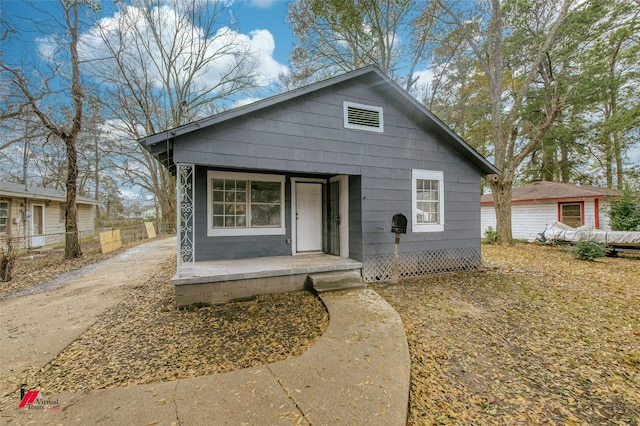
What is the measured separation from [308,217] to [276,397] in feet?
16.0

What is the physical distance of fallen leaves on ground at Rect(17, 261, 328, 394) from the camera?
257cm

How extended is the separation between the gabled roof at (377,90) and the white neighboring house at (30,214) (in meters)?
7.93

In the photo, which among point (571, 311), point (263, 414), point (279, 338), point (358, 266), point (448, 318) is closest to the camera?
point (263, 414)

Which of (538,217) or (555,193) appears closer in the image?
(555,193)

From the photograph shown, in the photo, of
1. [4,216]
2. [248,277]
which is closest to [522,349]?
[248,277]

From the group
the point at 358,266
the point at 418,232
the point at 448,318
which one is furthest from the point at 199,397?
the point at 418,232

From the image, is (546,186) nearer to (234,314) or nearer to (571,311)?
(571,311)

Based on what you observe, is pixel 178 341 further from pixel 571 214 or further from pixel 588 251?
pixel 571 214

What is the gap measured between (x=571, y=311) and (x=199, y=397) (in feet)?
17.4

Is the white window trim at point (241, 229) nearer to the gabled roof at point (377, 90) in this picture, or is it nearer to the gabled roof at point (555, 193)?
the gabled roof at point (377, 90)

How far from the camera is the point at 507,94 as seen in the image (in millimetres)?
15734

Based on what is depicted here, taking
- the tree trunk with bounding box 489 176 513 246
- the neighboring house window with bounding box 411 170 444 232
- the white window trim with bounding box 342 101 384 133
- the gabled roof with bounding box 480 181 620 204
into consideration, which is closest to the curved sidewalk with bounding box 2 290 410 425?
the neighboring house window with bounding box 411 170 444 232

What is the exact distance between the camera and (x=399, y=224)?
5.51 m

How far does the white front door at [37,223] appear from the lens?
40.2ft
